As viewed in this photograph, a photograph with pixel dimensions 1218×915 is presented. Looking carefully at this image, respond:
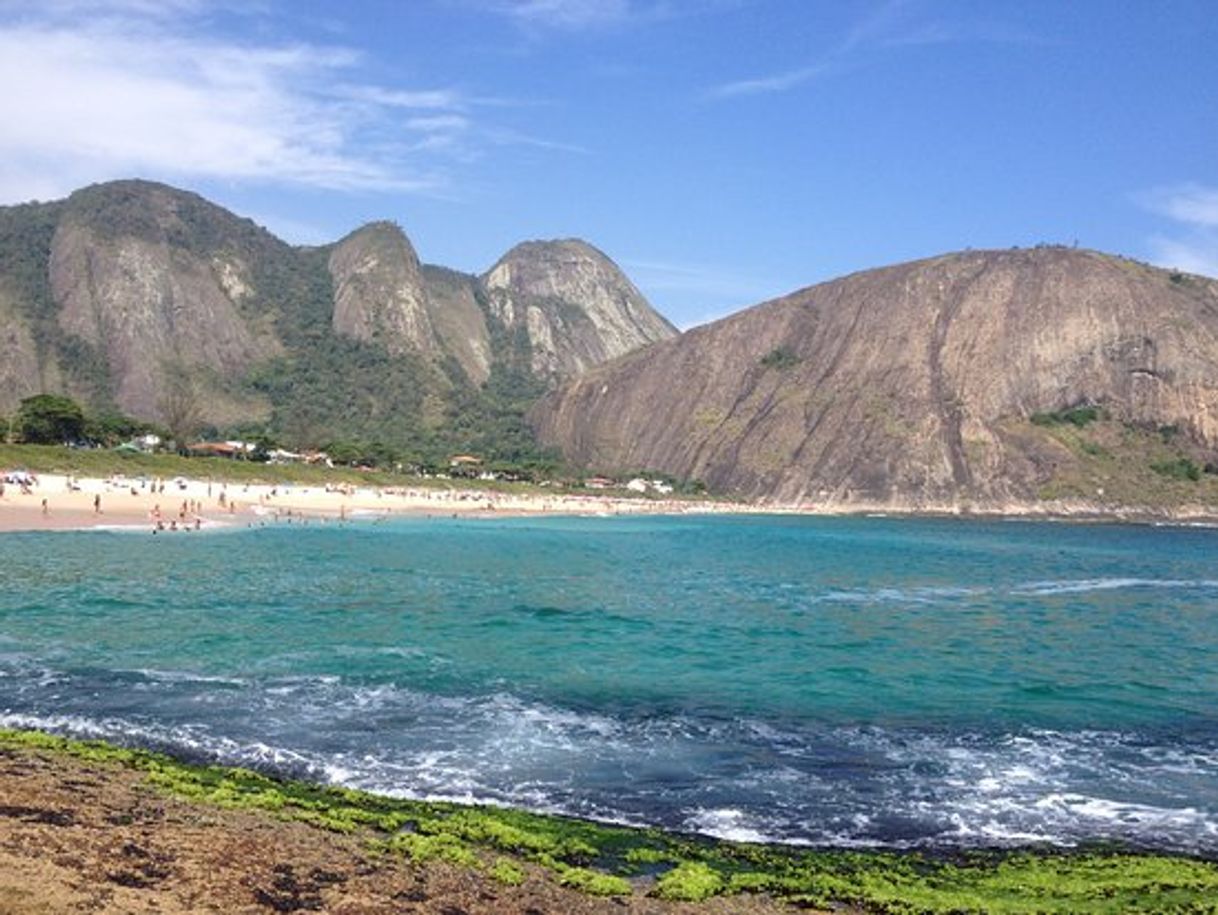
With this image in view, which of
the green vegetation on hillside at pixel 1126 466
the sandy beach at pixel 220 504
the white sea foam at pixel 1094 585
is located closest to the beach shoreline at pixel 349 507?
the sandy beach at pixel 220 504

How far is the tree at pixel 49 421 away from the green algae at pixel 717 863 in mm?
108154

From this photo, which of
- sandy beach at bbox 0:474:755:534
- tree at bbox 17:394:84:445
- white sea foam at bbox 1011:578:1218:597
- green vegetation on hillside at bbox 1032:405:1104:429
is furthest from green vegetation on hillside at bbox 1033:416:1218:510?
tree at bbox 17:394:84:445

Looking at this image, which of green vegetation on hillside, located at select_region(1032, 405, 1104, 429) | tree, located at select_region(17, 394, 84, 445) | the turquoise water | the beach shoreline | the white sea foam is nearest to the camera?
the turquoise water

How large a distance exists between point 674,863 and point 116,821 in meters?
6.42

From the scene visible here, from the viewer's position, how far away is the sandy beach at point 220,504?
69.6 m

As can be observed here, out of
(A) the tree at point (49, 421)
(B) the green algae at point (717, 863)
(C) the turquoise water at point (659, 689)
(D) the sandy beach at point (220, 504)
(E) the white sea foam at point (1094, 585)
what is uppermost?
(A) the tree at point (49, 421)

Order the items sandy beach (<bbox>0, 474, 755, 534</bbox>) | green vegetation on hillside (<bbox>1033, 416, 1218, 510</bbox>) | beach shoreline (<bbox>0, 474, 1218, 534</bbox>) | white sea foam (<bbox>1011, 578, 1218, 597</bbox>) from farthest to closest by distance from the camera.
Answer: green vegetation on hillside (<bbox>1033, 416, 1218, 510</bbox>) < beach shoreline (<bbox>0, 474, 1218, 534</bbox>) < sandy beach (<bbox>0, 474, 755, 534</bbox>) < white sea foam (<bbox>1011, 578, 1218, 597</bbox>)

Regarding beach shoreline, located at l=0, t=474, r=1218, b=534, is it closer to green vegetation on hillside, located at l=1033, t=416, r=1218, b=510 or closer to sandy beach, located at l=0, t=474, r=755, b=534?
sandy beach, located at l=0, t=474, r=755, b=534

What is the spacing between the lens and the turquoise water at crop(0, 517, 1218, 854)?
1555 cm

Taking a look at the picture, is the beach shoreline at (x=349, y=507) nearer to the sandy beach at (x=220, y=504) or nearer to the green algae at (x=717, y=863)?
the sandy beach at (x=220, y=504)

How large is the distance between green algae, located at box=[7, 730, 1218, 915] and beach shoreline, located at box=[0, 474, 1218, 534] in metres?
55.2

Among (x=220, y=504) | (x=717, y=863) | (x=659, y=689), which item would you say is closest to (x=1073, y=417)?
(x=220, y=504)

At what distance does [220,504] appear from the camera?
91.2 m

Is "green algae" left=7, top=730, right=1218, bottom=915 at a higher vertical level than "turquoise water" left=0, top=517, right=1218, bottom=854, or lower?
higher
